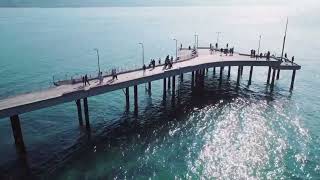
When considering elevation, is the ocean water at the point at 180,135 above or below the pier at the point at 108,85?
below

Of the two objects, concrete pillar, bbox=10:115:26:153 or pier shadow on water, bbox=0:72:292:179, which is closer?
pier shadow on water, bbox=0:72:292:179

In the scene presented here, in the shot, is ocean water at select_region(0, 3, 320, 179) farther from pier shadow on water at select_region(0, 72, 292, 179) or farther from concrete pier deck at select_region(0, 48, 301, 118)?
concrete pier deck at select_region(0, 48, 301, 118)

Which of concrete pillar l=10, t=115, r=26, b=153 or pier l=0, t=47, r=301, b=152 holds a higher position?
pier l=0, t=47, r=301, b=152

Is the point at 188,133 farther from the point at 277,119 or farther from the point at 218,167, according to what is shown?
the point at 277,119

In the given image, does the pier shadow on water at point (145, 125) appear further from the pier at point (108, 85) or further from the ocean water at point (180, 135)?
the pier at point (108, 85)

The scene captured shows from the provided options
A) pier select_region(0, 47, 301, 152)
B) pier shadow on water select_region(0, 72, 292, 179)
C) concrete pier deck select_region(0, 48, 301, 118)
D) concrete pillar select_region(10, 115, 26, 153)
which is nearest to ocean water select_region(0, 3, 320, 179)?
pier shadow on water select_region(0, 72, 292, 179)

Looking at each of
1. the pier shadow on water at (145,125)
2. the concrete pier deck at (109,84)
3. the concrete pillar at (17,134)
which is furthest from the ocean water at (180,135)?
the concrete pier deck at (109,84)

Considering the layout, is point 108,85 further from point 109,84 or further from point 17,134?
point 17,134

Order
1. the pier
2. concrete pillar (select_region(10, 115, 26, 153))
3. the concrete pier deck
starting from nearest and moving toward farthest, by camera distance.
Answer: the concrete pier deck → concrete pillar (select_region(10, 115, 26, 153)) → the pier
